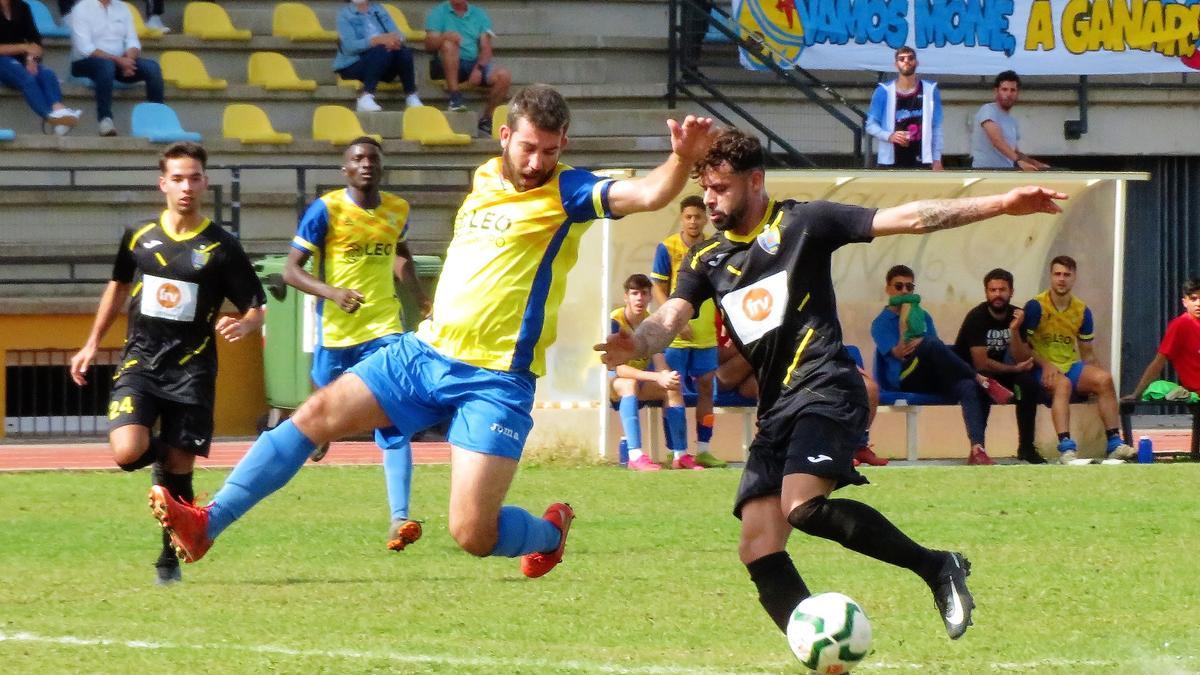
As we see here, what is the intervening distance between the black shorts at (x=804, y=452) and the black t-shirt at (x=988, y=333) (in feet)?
29.4

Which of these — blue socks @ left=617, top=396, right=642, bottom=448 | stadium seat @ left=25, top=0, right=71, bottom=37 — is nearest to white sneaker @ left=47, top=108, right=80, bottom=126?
stadium seat @ left=25, top=0, right=71, bottom=37

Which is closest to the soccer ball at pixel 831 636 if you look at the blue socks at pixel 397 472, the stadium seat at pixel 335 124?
the blue socks at pixel 397 472

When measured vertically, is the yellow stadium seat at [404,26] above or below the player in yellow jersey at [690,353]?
above

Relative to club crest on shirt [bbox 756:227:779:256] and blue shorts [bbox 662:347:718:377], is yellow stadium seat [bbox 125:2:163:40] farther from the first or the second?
club crest on shirt [bbox 756:227:779:256]

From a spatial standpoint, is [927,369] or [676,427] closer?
[676,427]

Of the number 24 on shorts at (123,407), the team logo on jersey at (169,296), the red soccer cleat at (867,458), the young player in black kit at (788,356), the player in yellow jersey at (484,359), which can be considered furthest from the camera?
the red soccer cleat at (867,458)

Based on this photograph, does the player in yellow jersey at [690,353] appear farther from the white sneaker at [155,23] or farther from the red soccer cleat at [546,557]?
the white sneaker at [155,23]

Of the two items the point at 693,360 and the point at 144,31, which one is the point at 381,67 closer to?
the point at 144,31

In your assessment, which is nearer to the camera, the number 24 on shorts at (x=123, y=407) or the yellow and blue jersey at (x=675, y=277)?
the number 24 on shorts at (x=123, y=407)

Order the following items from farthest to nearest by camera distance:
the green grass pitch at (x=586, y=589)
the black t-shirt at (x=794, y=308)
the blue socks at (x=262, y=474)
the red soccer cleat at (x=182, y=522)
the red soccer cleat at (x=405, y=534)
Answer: the red soccer cleat at (x=405, y=534) < the blue socks at (x=262, y=474) < the red soccer cleat at (x=182, y=522) < the green grass pitch at (x=586, y=589) < the black t-shirt at (x=794, y=308)

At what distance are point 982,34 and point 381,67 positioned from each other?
6459mm

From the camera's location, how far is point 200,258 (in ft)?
28.0

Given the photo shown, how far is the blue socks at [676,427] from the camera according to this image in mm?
13758

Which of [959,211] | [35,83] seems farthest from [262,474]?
[35,83]
